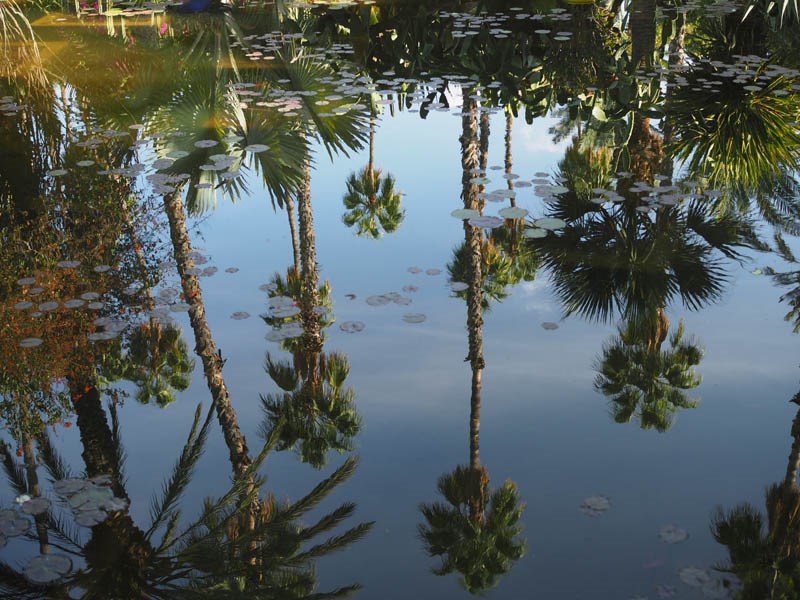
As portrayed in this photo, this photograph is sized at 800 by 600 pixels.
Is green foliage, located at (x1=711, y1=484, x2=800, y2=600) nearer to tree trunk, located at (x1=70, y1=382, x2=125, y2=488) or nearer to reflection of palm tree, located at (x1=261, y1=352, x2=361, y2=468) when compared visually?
reflection of palm tree, located at (x1=261, y1=352, x2=361, y2=468)

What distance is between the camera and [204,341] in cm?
531

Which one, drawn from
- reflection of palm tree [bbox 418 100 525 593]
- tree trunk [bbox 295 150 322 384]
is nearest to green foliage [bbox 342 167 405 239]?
tree trunk [bbox 295 150 322 384]

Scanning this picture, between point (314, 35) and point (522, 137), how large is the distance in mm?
4579

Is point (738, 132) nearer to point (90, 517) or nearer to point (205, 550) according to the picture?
point (205, 550)

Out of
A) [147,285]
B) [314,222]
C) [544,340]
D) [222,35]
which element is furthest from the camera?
[222,35]

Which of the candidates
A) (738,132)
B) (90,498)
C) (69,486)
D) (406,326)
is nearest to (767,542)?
(406,326)

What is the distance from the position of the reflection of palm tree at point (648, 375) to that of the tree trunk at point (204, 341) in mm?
2019

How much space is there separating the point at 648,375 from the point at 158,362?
2.95m

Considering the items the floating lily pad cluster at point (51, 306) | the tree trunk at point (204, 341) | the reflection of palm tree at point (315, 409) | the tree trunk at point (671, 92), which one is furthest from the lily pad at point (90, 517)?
the tree trunk at point (671, 92)

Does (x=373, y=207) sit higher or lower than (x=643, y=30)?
lower

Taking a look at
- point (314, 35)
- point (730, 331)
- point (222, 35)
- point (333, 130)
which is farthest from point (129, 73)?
point (730, 331)

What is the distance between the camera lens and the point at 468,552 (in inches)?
140

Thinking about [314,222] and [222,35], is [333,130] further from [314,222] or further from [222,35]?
[222,35]

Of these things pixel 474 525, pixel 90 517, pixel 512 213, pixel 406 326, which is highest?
pixel 512 213
